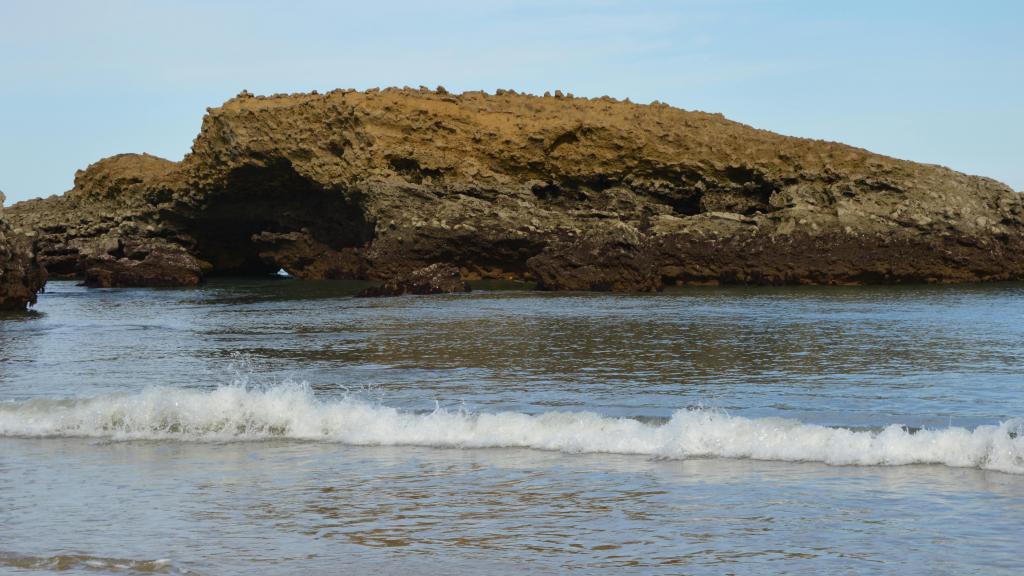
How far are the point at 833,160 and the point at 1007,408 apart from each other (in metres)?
32.0

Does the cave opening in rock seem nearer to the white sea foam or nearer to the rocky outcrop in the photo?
the rocky outcrop

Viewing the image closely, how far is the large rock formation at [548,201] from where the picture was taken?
3784cm

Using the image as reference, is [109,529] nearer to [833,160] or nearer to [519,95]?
[833,160]

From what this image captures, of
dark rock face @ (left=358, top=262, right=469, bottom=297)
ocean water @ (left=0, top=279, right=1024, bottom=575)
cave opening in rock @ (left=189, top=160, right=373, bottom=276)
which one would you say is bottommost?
ocean water @ (left=0, top=279, right=1024, bottom=575)

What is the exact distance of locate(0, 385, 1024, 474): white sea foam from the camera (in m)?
8.38

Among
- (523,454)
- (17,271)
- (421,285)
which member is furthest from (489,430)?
(421,285)

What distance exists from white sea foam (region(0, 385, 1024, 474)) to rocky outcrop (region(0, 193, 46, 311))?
52.1 ft

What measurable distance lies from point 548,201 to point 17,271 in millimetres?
21662

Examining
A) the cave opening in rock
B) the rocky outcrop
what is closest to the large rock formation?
the cave opening in rock

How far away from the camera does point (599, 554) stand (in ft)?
19.2

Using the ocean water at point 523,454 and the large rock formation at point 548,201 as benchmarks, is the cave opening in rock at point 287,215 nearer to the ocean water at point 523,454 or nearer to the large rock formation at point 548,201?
the large rock formation at point 548,201

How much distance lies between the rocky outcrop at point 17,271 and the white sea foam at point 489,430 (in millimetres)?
15885

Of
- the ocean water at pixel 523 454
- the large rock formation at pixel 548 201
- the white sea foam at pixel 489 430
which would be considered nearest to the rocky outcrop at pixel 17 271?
the ocean water at pixel 523 454

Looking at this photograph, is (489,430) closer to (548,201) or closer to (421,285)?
(421,285)
